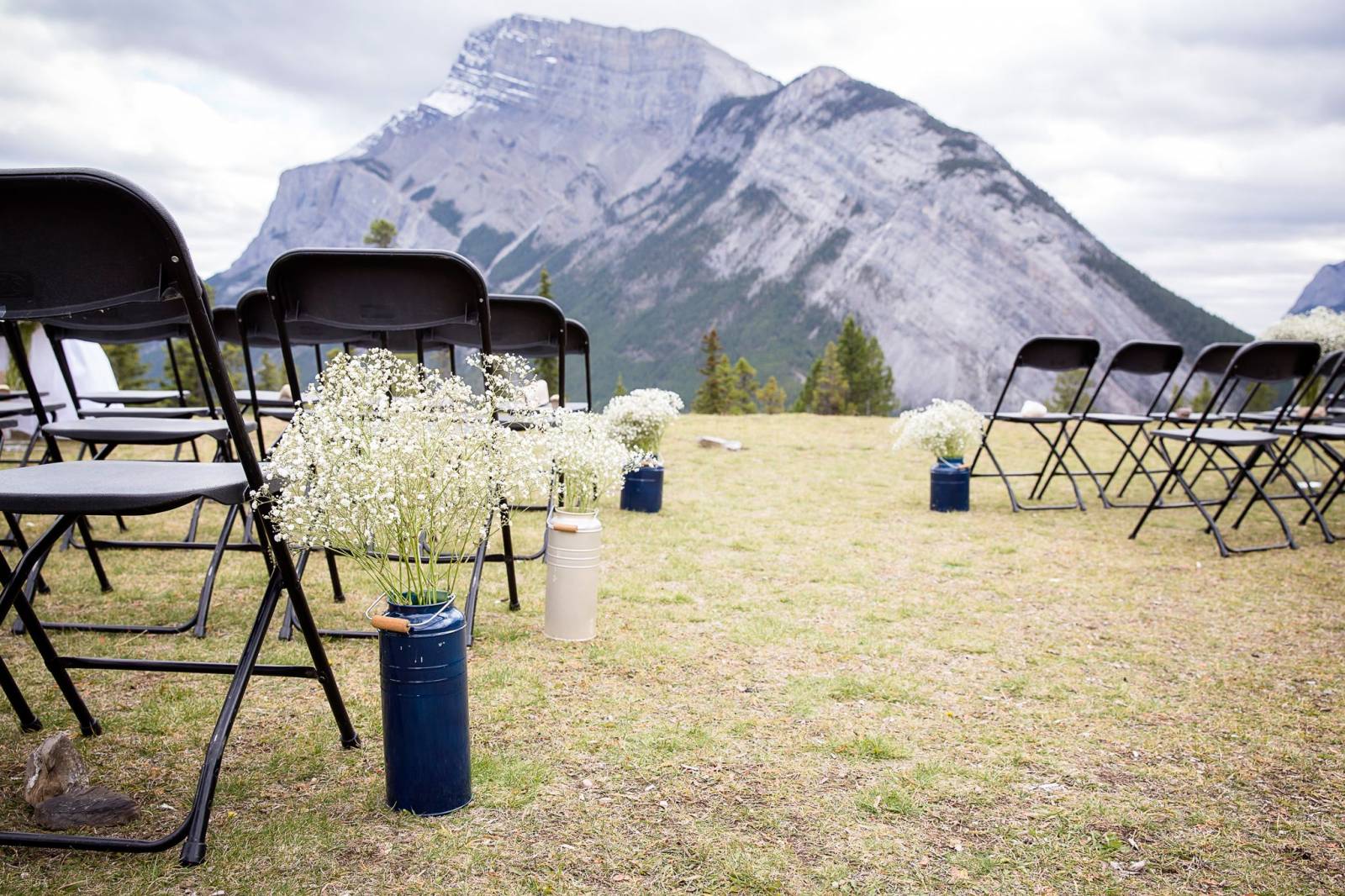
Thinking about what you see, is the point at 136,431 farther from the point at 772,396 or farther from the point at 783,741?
the point at 772,396

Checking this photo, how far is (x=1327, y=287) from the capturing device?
118 m

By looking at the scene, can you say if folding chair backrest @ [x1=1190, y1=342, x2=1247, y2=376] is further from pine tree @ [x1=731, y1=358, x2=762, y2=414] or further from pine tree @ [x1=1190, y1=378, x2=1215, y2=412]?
pine tree @ [x1=731, y1=358, x2=762, y2=414]

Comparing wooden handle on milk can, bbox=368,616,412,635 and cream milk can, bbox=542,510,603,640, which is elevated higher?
wooden handle on milk can, bbox=368,616,412,635

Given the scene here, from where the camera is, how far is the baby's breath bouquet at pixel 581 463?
11.1ft

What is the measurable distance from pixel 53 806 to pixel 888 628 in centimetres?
262

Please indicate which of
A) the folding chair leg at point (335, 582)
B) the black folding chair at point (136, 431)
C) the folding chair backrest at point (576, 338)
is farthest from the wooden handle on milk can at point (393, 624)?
the folding chair backrest at point (576, 338)

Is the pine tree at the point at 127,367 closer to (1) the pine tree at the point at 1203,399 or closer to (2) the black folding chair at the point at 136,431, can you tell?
(2) the black folding chair at the point at 136,431

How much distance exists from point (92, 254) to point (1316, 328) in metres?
12.1

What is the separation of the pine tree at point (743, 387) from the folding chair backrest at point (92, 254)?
43763 mm

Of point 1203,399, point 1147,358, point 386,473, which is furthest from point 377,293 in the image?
point 1203,399

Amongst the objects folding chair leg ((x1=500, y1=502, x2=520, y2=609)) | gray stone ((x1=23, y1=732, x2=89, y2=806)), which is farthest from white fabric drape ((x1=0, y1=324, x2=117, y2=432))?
gray stone ((x1=23, y1=732, x2=89, y2=806))

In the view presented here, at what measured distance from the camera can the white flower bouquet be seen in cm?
936

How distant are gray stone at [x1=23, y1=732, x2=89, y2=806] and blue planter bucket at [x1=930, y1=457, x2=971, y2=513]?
5.26 meters

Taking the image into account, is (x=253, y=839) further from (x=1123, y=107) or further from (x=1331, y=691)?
A: (x=1123, y=107)
